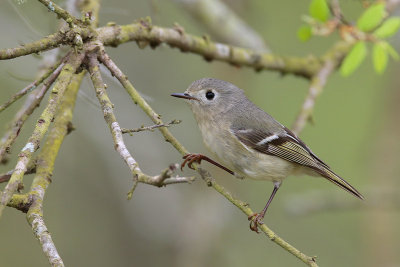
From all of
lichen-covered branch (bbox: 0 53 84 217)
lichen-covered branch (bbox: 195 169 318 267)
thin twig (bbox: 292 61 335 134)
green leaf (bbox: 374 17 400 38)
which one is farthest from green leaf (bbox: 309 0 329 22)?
lichen-covered branch (bbox: 0 53 84 217)

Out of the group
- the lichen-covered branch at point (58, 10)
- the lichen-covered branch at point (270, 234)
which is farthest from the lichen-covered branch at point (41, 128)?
the lichen-covered branch at point (270, 234)

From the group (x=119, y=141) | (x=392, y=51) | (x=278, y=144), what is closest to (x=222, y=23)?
(x=278, y=144)

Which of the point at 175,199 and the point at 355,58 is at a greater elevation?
the point at 355,58

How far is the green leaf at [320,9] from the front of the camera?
2777mm

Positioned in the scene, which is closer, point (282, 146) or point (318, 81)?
point (282, 146)

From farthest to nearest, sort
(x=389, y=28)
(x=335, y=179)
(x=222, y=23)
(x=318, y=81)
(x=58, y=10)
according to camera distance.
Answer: (x=222, y=23), (x=318, y=81), (x=335, y=179), (x=389, y=28), (x=58, y=10)

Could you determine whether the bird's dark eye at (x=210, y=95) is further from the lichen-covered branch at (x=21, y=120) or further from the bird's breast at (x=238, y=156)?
the lichen-covered branch at (x=21, y=120)

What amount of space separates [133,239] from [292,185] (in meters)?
2.18

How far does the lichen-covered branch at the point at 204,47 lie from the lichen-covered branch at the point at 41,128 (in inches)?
14.3

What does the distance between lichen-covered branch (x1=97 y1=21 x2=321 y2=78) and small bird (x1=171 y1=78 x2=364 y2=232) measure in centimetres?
17

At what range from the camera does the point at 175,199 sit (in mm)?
4672

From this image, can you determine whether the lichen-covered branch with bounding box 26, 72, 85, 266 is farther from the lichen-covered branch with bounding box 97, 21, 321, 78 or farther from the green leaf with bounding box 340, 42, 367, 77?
the green leaf with bounding box 340, 42, 367, 77

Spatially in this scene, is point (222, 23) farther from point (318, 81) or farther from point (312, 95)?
point (312, 95)

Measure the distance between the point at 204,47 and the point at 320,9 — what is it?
0.68 metres
